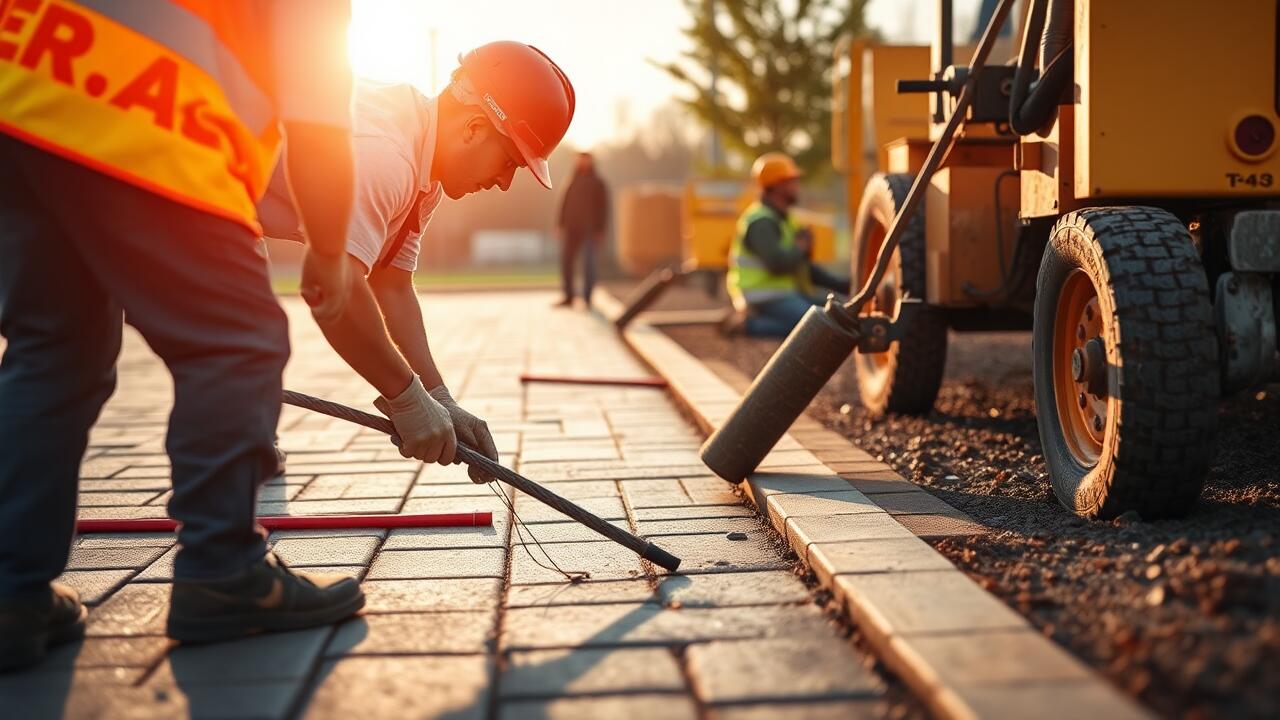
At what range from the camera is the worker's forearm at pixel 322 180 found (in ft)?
8.23

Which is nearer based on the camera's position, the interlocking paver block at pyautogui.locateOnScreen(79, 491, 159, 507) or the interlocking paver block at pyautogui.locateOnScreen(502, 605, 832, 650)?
the interlocking paver block at pyautogui.locateOnScreen(502, 605, 832, 650)

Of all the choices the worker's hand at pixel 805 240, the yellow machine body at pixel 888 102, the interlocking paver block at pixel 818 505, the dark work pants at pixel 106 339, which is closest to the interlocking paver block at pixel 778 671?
the interlocking paver block at pixel 818 505

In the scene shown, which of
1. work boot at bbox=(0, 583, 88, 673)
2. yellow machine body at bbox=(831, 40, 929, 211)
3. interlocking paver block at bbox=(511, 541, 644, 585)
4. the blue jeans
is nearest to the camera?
work boot at bbox=(0, 583, 88, 673)

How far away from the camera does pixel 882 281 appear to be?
17.9ft

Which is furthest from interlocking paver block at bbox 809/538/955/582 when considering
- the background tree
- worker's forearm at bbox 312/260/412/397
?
the background tree

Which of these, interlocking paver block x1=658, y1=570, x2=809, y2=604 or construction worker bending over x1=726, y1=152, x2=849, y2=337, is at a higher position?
construction worker bending over x1=726, y1=152, x2=849, y2=337

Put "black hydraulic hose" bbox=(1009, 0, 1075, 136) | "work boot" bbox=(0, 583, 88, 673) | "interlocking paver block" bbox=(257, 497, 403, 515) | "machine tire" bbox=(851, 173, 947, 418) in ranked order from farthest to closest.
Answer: "machine tire" bbox=(851, 173, 947, 418)
"interlocking paver block" bbox=(257, 497, 403, 515)
"black hydraulic hose" bbox=(1009, 0, 1075, 136)
"work boot" bbox=(0, 583, 88, 673)

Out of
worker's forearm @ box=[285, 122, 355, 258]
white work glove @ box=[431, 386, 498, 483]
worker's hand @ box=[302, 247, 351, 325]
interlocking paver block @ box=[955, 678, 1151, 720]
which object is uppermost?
worker's forearm @ box=[285, 122, 355, 258]

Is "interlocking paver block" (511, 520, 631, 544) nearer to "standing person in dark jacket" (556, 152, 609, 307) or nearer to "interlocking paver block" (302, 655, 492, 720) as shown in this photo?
"interlocking paver block" (302, 655, 492, 720)

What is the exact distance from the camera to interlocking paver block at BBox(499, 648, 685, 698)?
2.38 m

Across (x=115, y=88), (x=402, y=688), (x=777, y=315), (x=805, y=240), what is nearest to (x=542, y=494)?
(x=402, y=688)

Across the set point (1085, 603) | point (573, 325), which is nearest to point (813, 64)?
point (573, 325)

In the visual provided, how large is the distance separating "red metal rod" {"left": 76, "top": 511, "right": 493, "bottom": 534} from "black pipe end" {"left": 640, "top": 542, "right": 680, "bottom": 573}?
0.75m

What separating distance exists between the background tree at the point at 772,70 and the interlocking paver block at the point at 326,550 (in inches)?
752
